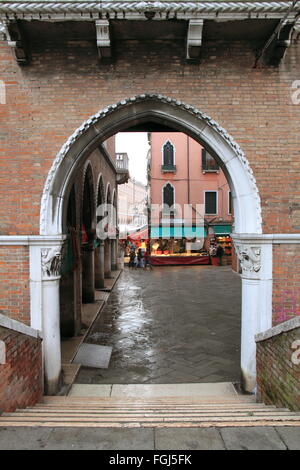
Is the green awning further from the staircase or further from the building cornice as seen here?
the staircase

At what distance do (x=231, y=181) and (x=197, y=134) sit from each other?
992 mm

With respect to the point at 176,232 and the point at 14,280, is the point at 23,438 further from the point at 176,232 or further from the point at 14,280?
the point at 176,232

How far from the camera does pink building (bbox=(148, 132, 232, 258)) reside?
2683cm

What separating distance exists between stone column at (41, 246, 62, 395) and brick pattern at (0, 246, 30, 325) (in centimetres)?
29

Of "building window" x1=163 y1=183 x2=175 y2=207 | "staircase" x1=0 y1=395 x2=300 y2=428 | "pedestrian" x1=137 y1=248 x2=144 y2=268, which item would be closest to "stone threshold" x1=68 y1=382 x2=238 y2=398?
"staircase" x1=0 y1=395 x2=300 y2=428

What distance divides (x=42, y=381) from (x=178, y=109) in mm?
4978

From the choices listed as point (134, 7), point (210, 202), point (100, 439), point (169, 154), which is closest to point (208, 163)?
point (210, 202)

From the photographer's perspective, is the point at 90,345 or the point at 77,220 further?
the point at 77,220

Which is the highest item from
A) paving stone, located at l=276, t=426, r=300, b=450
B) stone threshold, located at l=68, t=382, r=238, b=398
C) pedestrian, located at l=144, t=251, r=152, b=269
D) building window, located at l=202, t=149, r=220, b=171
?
building window, located at l=202, t=149, r=220, b=171

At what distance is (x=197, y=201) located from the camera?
27172mm

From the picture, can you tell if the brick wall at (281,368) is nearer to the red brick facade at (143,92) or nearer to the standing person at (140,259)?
the red brick facade at (143,92)

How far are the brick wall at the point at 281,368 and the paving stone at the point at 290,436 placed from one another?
85cm

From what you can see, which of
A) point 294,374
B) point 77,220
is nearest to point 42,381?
point 294,374
